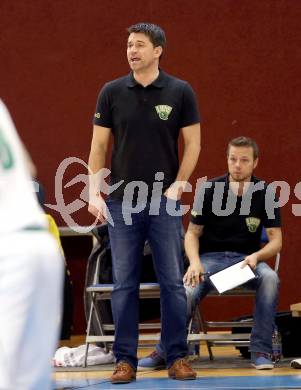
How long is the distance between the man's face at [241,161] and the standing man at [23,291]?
436 cm

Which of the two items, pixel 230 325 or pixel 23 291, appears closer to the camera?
pixel 23 291

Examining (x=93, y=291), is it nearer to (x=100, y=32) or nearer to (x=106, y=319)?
(x=106, y=319)

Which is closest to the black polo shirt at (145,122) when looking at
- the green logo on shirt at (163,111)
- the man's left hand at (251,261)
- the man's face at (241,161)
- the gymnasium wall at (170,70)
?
the green logo on shirt at (163,111)

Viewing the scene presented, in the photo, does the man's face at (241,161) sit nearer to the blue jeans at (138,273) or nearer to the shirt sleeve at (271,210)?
the shirt sleeve at (271,210)

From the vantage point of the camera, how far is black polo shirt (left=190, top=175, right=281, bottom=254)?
250 inches

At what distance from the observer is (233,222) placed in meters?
6.37

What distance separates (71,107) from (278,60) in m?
1.92

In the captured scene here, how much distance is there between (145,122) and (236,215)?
126cm

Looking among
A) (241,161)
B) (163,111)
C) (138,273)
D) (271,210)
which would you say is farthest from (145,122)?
(271,210)

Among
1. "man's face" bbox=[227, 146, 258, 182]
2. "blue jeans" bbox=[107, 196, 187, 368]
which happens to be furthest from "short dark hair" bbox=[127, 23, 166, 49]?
"man's face" bbox=[227, 146, 258, 182]

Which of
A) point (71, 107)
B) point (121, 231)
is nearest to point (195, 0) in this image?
point (71, 107)

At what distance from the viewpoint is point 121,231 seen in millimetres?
5418

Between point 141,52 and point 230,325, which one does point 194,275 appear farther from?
point 141,52

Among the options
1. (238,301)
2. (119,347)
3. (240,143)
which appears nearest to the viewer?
(119,347)
